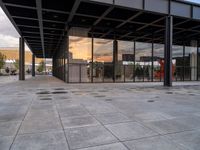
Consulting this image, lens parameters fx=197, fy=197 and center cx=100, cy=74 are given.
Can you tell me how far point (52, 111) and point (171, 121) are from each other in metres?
3.99

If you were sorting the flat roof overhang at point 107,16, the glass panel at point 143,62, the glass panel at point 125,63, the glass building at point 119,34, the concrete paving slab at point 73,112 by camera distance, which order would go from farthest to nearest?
the glass panel at point 143,62
the glass panel at point 125,63
the glass building at point 119,34
the flat roof overhang at point 107,16
the concrete paving slab at point 73,112

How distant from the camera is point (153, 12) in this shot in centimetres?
1650

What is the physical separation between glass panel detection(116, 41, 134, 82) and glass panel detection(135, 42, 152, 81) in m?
0.77

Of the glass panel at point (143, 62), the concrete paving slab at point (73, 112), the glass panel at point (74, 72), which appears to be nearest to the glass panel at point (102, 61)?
the glass panel at point (74, 72)

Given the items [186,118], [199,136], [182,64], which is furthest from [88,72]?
[199,136]

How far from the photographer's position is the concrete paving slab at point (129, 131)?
447 cm

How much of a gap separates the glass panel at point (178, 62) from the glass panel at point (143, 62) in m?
4.48

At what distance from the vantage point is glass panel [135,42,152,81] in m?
25.6

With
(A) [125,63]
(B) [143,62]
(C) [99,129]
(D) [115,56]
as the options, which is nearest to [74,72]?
(D) [115,56]

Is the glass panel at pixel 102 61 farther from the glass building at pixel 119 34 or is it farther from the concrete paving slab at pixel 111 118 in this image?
the concrete paving slab at pixel 111 118

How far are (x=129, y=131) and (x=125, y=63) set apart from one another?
20435mm

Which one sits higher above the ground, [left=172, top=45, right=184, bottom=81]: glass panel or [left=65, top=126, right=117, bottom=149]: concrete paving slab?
[left=172, top=45, right=184, bottom=81]: glass panel

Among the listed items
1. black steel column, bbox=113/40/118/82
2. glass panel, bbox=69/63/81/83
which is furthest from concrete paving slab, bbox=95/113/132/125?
black steel column, bbox=113/40/118/82

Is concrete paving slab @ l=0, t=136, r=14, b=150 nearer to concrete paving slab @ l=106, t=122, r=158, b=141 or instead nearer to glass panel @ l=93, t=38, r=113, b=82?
concrete paving slab @ l=106, t=122, r=158, b=141
